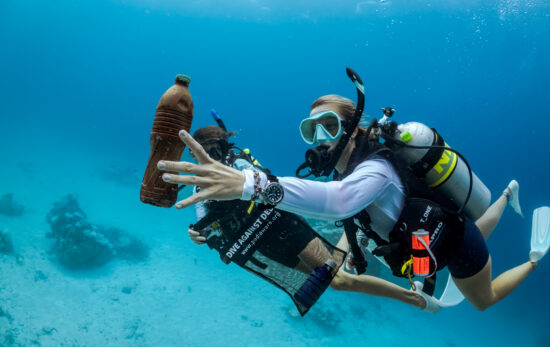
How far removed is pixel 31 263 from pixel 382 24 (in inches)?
3164

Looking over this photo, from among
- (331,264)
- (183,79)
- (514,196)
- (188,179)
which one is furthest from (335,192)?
(514,196)

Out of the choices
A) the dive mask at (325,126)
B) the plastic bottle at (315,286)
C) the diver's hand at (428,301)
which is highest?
the dive mask at (325,126)

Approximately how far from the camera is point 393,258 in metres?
2.61

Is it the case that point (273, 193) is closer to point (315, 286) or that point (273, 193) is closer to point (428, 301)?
point (315, 286)

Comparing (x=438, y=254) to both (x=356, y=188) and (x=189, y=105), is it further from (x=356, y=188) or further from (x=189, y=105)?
(x=189, y=105)

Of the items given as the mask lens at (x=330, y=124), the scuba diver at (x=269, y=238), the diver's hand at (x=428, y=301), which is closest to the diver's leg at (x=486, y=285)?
the diver's hand at (x=428, y=301)

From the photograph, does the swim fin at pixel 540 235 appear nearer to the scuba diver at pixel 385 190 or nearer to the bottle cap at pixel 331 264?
the scuba diver at pixel 385 190

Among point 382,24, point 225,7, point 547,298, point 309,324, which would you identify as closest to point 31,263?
point 309,324

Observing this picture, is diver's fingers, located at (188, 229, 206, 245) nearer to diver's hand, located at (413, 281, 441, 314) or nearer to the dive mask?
the dive mask

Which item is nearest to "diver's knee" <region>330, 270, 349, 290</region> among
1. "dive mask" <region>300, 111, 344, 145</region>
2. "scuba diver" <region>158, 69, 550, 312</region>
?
"scuba diver" <region>158, 69, 550, 312</region>

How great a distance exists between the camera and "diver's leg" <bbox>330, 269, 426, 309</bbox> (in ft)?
12.3

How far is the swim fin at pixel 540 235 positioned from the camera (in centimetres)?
414

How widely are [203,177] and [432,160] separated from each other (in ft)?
6.43

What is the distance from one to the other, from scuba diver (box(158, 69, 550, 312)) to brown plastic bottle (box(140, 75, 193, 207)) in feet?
0.94
